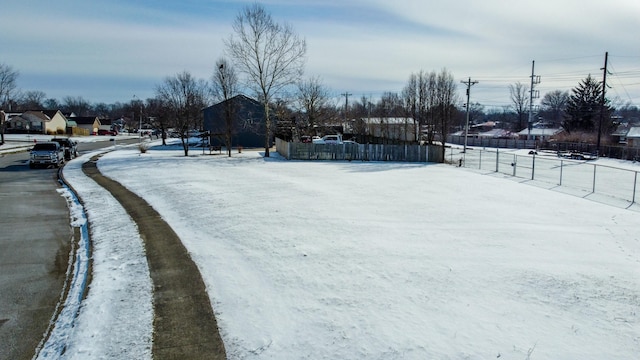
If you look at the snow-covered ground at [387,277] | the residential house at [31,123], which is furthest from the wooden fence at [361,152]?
the residential house at [31,123]

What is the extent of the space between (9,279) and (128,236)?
11.9 feet

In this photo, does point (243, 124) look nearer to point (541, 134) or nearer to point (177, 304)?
point (177, 304)

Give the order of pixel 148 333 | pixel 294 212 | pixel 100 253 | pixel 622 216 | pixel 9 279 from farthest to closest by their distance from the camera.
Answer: pixel 622 216 → pixel 294 212 → pixel 100 253 → pixel 9 279 → pixel 148 333

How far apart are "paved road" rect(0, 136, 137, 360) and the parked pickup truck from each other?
1130 cm

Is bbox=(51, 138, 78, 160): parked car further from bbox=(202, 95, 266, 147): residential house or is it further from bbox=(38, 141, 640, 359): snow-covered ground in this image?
bbox=(38, 141, 640, 359): snow-covered ground

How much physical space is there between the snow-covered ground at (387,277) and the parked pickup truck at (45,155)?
17.8m

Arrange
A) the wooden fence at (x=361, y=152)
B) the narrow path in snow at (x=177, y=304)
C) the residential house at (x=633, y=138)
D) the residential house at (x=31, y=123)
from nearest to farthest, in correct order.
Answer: the narrow path in snow at (x=177, y=304) < the wooden fence at (x=361, y=152) < the residential house at (x=633, y=138) < the residential house at (x=31, y=123)

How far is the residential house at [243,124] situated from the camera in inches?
2247

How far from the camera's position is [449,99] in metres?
52.6

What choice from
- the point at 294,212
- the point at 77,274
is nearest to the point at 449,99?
the point at 294,212

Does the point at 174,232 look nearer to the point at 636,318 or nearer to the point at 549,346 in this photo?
the point at 549,346

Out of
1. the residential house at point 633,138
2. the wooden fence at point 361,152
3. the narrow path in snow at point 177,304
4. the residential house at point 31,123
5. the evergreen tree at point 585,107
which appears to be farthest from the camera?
the residential house at point 31,123

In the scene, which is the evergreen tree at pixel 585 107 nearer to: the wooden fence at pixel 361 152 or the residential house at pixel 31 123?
the wooden fence at pixel 361 152

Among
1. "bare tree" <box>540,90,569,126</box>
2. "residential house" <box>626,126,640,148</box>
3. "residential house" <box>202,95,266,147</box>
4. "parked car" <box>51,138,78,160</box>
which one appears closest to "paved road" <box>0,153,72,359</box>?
"parked car" <box>51,138,78,160</box>
